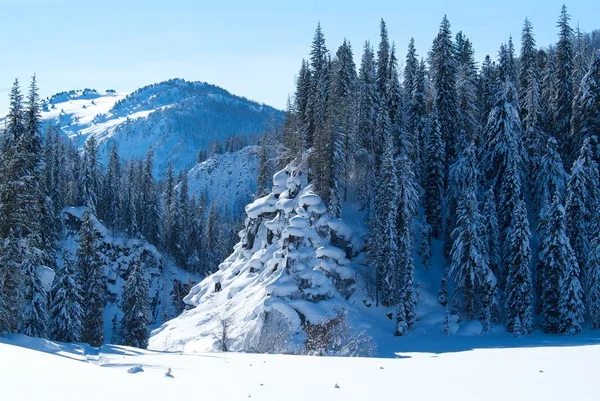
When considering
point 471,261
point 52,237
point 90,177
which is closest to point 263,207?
point 52,237

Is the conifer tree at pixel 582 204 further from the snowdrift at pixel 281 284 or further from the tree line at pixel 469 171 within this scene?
the snowdrift at pixel 281 284

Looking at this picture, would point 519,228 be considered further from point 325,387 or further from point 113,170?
point 113,170

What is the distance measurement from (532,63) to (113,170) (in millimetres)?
67838

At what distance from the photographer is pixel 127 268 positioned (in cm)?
8525

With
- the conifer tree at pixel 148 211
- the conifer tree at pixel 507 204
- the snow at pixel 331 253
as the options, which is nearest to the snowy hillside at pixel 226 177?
the conifer tree at pixel 148 211

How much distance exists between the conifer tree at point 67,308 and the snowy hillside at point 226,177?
12274 cm

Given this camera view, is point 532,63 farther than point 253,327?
Yes

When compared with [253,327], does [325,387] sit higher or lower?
higher

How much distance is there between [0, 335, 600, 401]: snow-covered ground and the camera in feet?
34.4

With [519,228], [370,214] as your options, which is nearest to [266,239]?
[370,214]

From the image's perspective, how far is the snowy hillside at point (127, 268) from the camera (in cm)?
8175

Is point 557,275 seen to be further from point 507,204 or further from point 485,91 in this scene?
point 485,91

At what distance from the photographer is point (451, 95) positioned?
58281mm

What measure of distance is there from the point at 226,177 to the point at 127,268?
320 ft
